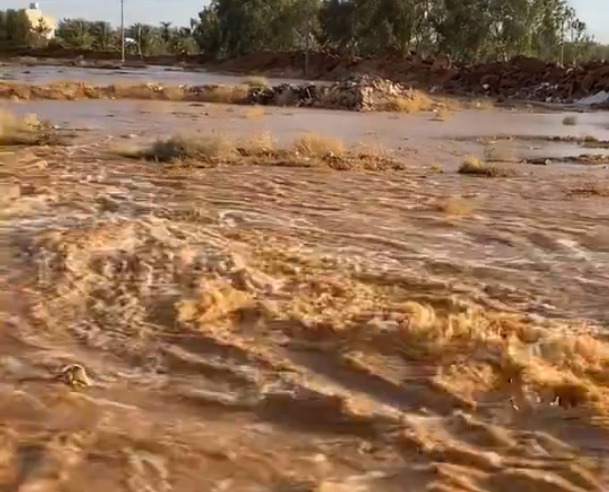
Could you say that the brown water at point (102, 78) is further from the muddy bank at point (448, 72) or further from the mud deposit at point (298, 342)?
the mud deposit at point (298, 342)

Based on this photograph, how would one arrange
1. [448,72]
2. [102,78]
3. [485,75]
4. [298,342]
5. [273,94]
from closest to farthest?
[298,342] < [273,94] < [102,78] < [485,75] < [448,72]

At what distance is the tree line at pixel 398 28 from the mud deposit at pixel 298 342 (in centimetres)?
4477

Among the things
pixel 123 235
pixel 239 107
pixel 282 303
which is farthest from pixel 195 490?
pixel 239 107

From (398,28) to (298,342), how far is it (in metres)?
54.3

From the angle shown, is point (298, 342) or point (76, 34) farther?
point (76, 34)

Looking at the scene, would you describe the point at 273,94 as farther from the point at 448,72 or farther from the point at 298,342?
the point at 298,342

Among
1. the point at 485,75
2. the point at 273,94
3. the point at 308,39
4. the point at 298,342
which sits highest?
the point at 308,39

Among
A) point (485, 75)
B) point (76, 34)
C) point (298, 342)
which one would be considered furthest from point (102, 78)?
point (76, 34)

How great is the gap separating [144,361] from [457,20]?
52026mm

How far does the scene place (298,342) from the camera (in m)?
5.01

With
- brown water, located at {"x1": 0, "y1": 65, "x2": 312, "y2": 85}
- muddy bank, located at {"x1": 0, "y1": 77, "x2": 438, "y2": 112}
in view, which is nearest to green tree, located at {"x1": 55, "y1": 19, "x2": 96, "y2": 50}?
brown water, located at {"x1": 0, "y1": 65, "x2": 312, "y2": 85}

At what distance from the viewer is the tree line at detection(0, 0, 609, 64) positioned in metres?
52.6

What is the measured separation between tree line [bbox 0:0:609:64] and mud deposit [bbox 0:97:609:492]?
44769mm

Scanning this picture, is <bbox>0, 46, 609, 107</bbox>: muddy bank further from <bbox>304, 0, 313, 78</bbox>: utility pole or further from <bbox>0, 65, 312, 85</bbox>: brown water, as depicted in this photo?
<bbox>0, 65, 312, 85</bbox>: brown water
